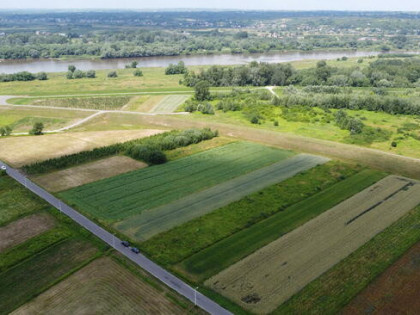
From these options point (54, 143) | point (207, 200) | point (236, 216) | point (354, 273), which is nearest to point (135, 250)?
point (236, 216)

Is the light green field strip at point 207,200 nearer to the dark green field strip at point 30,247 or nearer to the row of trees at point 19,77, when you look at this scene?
the dark green field strip at point 30,247

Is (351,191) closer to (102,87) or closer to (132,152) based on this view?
(132,152)

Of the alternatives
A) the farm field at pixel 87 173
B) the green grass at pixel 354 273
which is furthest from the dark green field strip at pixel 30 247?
the green grass at pixel 354 273

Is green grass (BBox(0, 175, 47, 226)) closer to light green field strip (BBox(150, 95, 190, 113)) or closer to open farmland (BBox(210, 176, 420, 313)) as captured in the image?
open farmland (BBox(210, 176, 420, 313))

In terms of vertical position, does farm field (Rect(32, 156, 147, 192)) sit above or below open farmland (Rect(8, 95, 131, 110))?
above

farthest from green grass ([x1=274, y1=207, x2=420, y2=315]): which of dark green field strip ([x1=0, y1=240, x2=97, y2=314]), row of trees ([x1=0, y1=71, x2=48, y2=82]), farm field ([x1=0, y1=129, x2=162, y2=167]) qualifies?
row of trees ([x1=0, y1=71, x2=48, y2=82])
